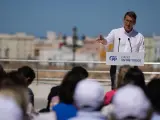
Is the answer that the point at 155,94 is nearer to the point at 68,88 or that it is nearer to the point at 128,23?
the point at 68,88

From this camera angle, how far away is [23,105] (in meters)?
3.16

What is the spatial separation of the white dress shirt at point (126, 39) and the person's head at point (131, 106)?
3.90m

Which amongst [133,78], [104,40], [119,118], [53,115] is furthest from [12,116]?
[104,40]

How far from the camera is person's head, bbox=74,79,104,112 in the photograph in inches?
125

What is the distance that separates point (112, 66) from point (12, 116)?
4.04 m

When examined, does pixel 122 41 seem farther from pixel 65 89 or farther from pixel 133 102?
pixel 133 102

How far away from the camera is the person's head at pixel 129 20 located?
654 cm

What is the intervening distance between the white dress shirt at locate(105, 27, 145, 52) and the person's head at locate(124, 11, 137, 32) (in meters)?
0.11

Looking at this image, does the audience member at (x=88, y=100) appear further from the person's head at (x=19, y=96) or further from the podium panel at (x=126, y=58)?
the podium panel at (x=126, y=58)

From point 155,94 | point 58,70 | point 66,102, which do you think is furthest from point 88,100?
point 58,70

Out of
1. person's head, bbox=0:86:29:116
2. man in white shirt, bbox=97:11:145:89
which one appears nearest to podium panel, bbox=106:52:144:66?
man in white shirt, bbox=97:11:145:89

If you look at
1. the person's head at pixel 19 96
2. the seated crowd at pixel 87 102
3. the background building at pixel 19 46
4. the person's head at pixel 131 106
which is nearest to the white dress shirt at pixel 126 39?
the seated crowd at pixel 87 102

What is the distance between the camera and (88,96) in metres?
3.18

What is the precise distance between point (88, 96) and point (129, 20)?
3.57 m
